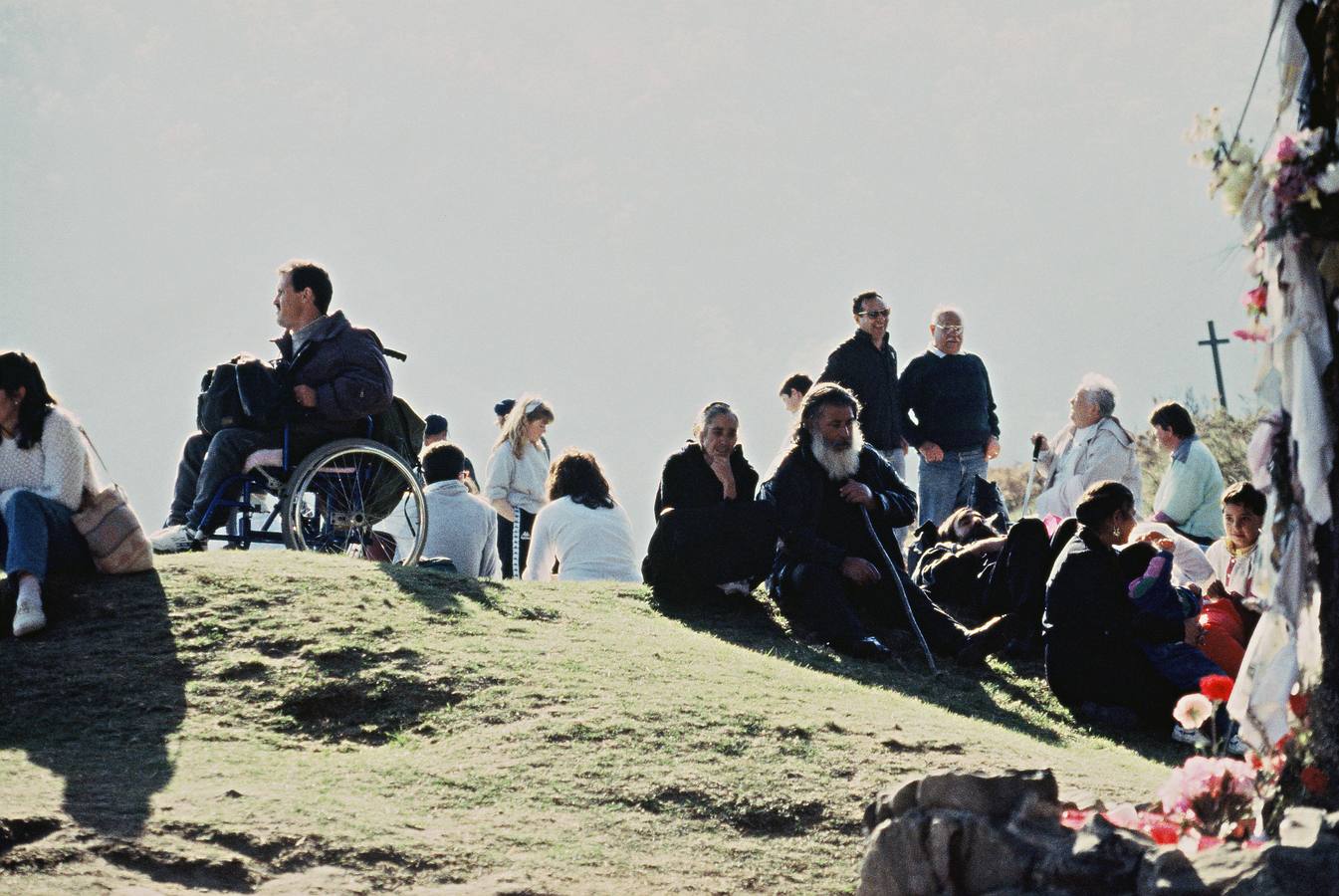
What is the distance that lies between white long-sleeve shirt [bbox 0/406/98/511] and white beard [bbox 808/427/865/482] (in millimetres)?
4143

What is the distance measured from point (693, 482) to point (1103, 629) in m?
2.78

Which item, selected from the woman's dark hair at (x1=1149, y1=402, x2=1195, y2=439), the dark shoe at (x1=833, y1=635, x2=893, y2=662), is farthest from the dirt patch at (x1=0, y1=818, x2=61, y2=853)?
the woman's dark hair at (x1=1149, y1=402, x2=1195, y2=439)

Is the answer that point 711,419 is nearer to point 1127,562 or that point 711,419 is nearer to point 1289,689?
point 1127,562

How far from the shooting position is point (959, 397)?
39.3 ft

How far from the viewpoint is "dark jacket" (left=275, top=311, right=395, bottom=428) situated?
30.9 feet

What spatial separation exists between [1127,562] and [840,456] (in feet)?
5.93

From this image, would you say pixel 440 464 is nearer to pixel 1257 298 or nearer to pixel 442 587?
pixel 442 587

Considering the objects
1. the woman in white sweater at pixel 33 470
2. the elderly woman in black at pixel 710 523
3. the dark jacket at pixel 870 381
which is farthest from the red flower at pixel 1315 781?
the dark jacket at pixel 870 381

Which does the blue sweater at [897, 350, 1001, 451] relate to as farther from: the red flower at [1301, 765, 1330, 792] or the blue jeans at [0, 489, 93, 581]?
the red flower at [1301, 765, 1330, 792]

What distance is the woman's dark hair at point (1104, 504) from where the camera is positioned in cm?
900

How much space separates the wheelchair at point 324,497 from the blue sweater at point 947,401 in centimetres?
394

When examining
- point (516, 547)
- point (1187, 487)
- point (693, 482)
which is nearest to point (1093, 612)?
point (1187, 487)

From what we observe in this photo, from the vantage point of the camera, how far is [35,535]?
26.9ft

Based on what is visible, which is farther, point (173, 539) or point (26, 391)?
point (173, 539)
